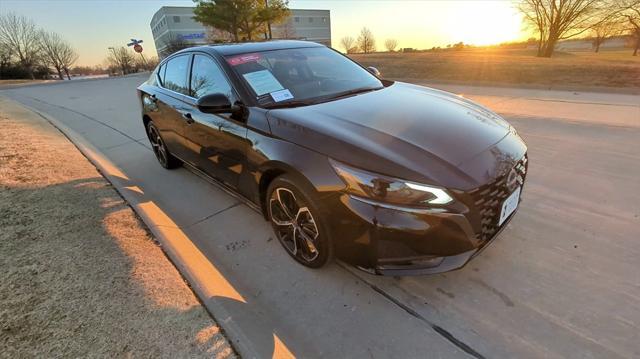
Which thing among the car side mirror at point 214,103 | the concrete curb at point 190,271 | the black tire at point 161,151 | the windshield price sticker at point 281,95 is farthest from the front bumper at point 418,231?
the black tire at point 161,151

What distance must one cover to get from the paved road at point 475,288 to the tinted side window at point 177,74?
1.24 meters

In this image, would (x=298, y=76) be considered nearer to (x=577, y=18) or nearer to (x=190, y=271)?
→ (x=190, y=271)

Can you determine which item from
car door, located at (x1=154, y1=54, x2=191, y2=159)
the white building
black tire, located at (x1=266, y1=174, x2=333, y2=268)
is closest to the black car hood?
black tire, located at (x1=266, y1=174, x2=333, y2=268)

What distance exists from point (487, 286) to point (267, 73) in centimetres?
237

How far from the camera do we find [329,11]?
8488 centimetres

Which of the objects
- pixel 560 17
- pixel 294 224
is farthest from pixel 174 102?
pixel 560 17

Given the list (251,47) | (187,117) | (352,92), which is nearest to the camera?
(352,92)

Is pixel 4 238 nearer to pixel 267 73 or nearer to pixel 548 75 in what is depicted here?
pixel 267 73

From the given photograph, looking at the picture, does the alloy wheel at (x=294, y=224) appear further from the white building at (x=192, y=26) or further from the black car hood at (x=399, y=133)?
the white building at (x=192, y=26)

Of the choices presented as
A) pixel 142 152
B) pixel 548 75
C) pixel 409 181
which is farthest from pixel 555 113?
pixel 142 152

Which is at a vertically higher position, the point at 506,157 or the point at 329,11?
the point at 329,11

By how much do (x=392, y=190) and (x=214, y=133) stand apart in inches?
74.0

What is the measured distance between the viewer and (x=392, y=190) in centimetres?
188

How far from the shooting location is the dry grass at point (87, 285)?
187 cm
